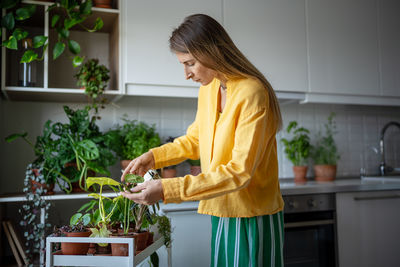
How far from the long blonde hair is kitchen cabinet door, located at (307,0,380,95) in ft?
4.75

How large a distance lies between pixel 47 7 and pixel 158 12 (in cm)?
61

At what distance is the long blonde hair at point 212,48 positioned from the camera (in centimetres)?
113

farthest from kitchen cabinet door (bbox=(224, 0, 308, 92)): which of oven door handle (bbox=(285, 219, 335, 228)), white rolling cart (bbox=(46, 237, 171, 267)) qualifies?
white rolling cart (bbox=(46, 237, 171, 267))

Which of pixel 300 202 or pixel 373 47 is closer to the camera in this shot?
pixel 300 202

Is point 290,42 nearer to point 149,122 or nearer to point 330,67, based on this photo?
point 330,67

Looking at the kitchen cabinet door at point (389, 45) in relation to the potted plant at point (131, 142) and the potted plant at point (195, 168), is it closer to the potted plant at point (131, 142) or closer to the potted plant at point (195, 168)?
the potted plant at point (195, 168)

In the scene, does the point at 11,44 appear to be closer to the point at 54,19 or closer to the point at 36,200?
the point at 54,19

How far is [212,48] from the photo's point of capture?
1.13 meters

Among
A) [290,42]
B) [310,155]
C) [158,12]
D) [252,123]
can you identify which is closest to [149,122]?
[158,12]

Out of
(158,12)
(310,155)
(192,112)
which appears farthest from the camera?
(310,155)

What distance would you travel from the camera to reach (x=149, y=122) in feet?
8.26

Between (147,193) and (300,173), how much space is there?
6.11ft

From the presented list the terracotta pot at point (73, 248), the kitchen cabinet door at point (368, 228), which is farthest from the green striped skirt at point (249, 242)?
the kitchen cabinet door at point (368, 228)

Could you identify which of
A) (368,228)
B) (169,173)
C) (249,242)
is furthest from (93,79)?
(368,228)
